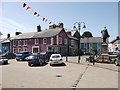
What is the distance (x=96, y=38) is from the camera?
8712 cm

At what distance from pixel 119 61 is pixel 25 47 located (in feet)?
131

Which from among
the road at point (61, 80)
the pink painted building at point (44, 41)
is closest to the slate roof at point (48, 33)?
the pink painted building at point (44, 41)

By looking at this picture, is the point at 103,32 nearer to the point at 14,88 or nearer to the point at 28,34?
the point at 14,88

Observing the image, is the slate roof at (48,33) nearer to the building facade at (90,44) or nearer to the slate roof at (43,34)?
the slate roof at (43,34)

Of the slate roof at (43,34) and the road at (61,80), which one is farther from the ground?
the slate roof at (43,34)

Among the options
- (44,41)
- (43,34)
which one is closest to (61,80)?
(44,41)

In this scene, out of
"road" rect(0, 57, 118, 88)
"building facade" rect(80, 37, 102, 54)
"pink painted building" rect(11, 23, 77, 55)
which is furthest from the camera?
"building facade" rect(80, 37, 102, 54)

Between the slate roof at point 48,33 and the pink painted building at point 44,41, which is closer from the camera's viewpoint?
the pink painted building at point 44,41

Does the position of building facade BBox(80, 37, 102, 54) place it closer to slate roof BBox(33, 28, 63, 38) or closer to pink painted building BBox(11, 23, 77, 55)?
pink painted building BBox(11, 23, 77, 55)

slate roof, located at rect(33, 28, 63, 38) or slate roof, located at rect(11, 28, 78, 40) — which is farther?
slate roof, located at rect(11, 28, 78, 40)

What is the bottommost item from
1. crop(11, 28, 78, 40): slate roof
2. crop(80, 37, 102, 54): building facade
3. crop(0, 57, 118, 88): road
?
crop(0, 57, 118, 88): road

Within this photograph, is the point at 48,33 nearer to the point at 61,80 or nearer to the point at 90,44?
the point at 90,44

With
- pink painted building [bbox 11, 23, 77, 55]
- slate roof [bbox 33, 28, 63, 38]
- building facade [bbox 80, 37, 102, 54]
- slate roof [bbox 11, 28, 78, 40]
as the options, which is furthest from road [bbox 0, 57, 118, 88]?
building facade [bbox 80, 37, 102, 54]

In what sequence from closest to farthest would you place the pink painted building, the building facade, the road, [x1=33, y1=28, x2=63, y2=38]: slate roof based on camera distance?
the road < the pink painted building < [x1=33, y1=28, x2=63, y2=38]: slate roof < the building facade
